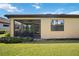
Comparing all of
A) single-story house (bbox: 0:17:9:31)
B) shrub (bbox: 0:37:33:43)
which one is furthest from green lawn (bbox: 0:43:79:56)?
single-story house (bbox: 0:17:9:31)

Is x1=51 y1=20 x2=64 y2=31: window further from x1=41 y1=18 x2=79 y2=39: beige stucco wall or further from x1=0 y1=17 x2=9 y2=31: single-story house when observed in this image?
x1=0 y1=17 x2=9 y2=31: single-story house

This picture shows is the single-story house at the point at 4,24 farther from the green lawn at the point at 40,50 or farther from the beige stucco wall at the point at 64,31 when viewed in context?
the green lawn at the point at 40,50

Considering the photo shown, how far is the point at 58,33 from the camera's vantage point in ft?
47.4

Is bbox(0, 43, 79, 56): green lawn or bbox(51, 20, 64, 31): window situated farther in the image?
bbox(51, 20, 64, 31): window

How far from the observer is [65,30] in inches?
568

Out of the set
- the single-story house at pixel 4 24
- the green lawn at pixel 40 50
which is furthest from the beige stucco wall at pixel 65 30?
the single-story house at pixel 4 24

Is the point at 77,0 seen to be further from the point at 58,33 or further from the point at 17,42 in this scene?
the point at 17,42

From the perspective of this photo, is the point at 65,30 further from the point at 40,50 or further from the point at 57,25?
the point at 40,50

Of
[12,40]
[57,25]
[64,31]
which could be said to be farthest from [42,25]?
[12,40]

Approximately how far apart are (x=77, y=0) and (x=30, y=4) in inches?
52.3

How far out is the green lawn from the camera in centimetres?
1422

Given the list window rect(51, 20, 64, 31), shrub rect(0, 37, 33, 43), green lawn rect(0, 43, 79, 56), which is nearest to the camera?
green lawn rect(0, 43, 79, 56)

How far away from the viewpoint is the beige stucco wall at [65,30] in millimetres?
14312

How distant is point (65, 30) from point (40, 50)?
0.93m
